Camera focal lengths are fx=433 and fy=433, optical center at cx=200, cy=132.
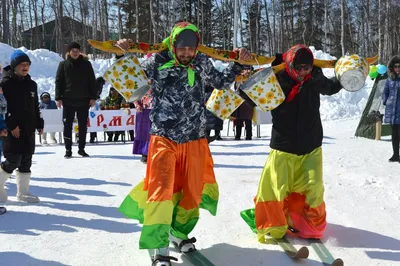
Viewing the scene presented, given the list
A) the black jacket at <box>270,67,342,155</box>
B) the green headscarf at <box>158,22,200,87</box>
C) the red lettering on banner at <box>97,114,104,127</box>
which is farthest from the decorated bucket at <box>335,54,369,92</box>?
the red lettering on banner at <box>97,114,104,127</box>

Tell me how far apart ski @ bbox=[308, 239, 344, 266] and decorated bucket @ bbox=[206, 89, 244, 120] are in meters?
1.36

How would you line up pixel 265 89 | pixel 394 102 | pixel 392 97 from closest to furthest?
1. pixel 265 89
2. pixel 394 102
3. pixel 392 97

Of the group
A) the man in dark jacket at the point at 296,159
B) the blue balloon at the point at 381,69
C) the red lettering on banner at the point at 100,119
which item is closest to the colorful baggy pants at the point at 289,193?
the man in dark jacket at the point at 296,159

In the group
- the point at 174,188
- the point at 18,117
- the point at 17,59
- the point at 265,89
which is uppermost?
the point at 17,59

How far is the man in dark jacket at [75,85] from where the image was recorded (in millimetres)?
7875

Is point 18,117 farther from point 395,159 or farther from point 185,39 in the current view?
point 395,159

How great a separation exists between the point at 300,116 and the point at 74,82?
5219mm

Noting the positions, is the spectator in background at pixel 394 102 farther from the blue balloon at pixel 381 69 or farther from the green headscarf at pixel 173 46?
the green headscarf at pixel 173 46

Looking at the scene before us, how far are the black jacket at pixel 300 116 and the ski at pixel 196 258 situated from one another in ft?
3.78

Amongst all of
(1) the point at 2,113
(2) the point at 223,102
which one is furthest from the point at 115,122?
(2) the point at 223,102

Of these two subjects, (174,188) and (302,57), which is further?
(302,57)

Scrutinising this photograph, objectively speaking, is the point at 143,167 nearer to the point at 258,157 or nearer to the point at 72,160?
the point at 72,160

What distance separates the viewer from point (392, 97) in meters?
8.31

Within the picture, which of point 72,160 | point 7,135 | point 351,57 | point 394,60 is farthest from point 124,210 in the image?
point 394,60
